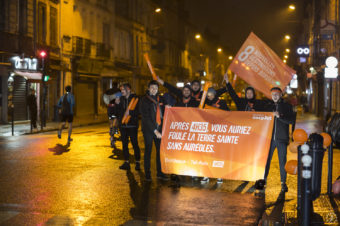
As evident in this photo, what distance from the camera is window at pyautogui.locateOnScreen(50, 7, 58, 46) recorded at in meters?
30.5

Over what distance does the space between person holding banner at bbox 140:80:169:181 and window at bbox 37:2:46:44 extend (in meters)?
20.9

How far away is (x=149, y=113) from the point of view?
9.29 meters

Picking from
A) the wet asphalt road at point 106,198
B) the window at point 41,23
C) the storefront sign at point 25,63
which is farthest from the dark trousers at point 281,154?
the window at point 41,23

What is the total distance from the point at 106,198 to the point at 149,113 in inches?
86.0

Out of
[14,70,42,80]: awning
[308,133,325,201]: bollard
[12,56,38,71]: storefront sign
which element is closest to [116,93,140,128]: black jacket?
[308,133,325,201]: bollard

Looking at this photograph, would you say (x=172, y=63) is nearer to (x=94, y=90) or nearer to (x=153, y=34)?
(x=153, y=34)

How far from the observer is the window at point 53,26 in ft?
100

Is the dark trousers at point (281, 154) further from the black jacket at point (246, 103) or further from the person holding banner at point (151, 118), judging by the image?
the person holding banner at point (151, 118)

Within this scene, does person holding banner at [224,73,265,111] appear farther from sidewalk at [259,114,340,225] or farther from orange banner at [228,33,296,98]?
sidewalk at [259,114,340,225]

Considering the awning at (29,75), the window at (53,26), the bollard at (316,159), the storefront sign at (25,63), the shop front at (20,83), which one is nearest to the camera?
the bollard at (316,159)

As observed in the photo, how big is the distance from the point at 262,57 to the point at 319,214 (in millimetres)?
3581

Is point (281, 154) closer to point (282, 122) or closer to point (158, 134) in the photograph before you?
point (282, 122)

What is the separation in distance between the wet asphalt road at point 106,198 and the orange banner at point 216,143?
0.35 meters

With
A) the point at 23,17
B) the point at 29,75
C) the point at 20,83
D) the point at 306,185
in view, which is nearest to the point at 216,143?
the point at 306,185
